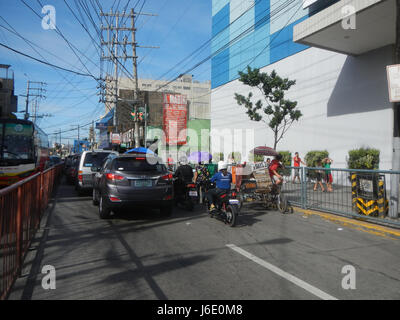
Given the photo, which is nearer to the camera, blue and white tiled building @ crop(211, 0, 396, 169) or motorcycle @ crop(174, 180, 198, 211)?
motorcycle @ crop(174, 180, 198, 211)

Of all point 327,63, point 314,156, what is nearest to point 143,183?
point 314,156

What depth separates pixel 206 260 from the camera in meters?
5.07

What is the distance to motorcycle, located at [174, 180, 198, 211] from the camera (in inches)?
381

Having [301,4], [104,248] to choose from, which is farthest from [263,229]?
[301,4]

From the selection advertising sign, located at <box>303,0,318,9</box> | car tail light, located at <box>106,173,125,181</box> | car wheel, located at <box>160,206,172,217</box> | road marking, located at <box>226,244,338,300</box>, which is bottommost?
road marking, located at <box>226,244,338,300</box>

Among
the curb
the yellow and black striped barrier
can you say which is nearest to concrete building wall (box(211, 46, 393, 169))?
the curb

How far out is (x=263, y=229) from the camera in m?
7.41

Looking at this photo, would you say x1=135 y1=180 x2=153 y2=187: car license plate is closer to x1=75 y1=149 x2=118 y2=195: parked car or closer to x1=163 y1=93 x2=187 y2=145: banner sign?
x1=75 y1=149 x2=118 y2=195: parked car

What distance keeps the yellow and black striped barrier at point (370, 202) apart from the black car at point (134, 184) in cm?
491

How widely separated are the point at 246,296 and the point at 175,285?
36.8 inches

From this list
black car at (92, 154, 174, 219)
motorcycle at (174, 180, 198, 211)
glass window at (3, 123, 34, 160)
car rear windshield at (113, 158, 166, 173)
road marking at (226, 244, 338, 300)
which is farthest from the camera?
glass window at (3, 123, 34, 160)

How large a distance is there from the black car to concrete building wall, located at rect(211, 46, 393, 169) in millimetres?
10946

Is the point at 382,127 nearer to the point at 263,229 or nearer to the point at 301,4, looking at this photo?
the point at 301,4

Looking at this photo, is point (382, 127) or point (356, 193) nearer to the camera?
point (356, 193)
